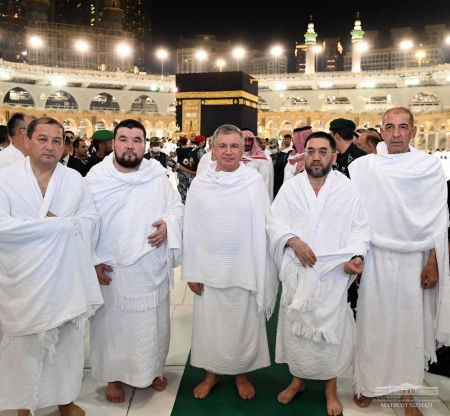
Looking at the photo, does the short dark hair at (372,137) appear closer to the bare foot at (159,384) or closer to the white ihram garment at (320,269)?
the white ihram garment at (320,269)

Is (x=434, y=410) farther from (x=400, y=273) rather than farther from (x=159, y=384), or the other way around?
(x=159, y=384)

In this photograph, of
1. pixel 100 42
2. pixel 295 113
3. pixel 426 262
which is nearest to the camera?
pixel 426 262

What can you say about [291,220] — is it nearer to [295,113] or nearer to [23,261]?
[23,261]

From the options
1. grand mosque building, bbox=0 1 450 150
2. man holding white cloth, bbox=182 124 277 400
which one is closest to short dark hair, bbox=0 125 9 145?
man holding white cloth, bbox=182 124 277 400

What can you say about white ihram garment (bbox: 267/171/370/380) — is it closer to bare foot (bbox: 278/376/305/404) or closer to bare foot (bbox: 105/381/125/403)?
bare foot (bbox: 278/376/305/404)

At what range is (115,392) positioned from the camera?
228 centimetres

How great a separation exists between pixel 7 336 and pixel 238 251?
113 cm

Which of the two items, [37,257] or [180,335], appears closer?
[37,257]

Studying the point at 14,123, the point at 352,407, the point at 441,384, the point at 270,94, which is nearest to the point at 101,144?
the point at 14,123

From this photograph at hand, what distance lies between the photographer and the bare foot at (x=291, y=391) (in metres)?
2.26

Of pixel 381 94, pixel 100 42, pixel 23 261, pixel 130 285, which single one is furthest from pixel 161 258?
pixel 100 42

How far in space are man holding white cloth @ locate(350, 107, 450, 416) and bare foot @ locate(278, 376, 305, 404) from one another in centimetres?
28

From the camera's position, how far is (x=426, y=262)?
217 cm

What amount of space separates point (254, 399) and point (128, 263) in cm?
94
